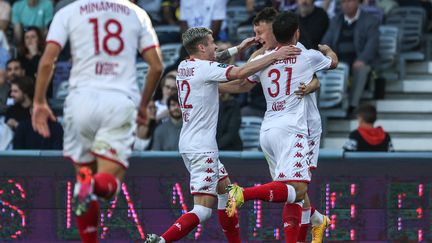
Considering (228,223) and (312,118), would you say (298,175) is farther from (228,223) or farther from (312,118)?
(228,223)

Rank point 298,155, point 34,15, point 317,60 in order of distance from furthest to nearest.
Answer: point 34,15
point 317,60
point 298,155

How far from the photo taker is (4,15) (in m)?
20.5

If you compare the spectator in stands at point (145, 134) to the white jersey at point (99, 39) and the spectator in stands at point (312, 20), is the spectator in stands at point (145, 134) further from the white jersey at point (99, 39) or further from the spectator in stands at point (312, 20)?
the white jersey at point (99, 39)

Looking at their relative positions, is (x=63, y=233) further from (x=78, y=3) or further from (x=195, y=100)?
(x=78, y=3)

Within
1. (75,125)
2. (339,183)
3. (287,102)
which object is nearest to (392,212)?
(339,183)

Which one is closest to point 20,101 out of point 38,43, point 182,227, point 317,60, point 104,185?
point 38,43

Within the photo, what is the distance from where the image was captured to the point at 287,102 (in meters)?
12.6

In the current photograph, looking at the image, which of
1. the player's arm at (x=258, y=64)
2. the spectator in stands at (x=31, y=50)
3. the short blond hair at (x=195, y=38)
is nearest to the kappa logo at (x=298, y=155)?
the player's arm at (x=258, y=64)

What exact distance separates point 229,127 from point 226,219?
3496 millimetres

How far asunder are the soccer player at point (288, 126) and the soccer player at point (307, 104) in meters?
0.11

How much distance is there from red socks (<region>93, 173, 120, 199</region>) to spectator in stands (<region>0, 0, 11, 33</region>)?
33.6ft

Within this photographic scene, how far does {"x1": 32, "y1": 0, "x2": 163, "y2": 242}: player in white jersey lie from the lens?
417 inches

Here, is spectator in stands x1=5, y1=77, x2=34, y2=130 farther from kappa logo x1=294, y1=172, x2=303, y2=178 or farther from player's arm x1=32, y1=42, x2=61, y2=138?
player's arm x1=32, y1=42, x2=61, y2=138

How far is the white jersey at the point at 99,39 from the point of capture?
1066 cm
